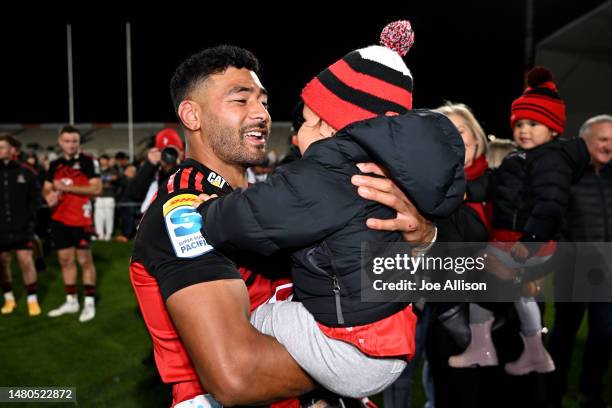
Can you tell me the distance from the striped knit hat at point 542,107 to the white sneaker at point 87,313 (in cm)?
553

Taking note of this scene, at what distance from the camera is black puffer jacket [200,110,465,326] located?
4.50 feet

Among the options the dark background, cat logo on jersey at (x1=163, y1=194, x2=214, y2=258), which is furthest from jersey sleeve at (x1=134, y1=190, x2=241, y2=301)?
the dark background

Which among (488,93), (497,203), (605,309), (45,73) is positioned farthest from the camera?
(45,73)

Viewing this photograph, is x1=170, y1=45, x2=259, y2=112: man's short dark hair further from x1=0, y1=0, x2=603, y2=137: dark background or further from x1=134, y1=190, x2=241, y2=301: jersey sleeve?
x1=0, y1=0, x2=603, y2=137: dark background

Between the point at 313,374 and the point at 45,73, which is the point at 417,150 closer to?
the point at 313,374

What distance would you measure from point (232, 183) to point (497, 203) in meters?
2.30

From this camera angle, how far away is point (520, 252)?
11.1 ft

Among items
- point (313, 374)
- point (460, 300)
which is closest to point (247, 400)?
point (313, 374)

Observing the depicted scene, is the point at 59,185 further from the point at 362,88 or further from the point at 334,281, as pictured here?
the point at 334,281

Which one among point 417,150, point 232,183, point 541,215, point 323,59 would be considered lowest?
point 541,215

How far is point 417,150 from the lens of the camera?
4.53 feet

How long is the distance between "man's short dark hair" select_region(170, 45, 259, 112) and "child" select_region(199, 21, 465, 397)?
77 centimetres

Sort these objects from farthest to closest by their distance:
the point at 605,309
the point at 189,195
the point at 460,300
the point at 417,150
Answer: the point at 605,309
the point at 460,300
the point at 189,195
the point at 417,150

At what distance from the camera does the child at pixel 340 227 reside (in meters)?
1.38
